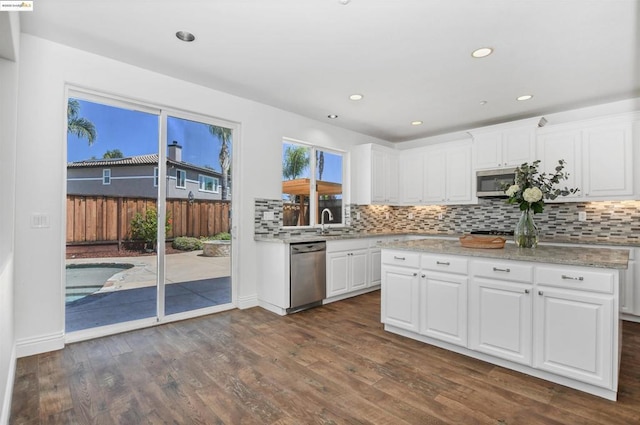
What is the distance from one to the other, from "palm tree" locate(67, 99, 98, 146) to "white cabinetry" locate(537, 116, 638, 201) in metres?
5.42

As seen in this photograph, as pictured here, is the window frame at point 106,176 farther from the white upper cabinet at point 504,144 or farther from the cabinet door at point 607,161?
the cabinet door at point 607,161

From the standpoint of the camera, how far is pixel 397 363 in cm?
257

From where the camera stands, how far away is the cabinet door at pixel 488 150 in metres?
4.72

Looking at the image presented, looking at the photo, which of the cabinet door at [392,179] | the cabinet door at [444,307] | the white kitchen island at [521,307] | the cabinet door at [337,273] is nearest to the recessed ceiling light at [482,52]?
the white kitchen island at [521,307]

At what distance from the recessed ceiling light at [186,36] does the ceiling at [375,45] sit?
46mm

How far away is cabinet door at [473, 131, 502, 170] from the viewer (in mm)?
4723

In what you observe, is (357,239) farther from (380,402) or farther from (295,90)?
(380,402)

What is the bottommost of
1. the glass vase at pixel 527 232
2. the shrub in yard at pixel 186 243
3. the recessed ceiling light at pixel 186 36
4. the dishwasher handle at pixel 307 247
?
the dishwasher handle at pixel 307 247

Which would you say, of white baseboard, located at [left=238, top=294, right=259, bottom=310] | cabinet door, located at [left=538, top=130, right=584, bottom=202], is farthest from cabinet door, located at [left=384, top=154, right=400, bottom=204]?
white baseboard, located at [left=238, top=294, right=259, bottom=310]

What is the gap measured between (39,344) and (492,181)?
5.59m

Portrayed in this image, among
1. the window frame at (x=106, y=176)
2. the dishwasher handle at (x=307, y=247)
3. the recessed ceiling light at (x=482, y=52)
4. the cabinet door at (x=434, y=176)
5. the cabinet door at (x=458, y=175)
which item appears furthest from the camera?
the cabinet door at (x=434, y=176)

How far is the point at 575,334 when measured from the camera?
84.6 inches

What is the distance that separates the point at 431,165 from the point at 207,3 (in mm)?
4371

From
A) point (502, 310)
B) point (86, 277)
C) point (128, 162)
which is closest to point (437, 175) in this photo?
point (502, 310)
